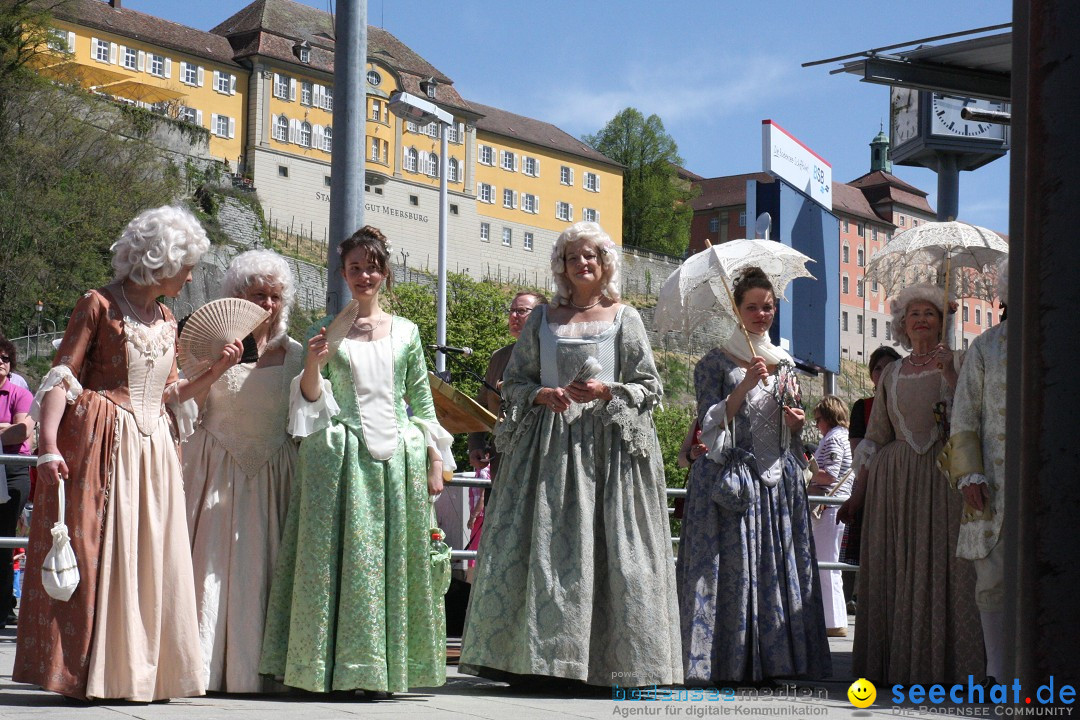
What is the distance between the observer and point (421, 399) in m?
6.71

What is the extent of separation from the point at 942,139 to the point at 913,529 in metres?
8.88

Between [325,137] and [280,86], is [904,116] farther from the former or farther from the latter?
[325,137]

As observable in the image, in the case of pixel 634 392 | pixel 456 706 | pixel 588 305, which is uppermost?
pixel 588 305

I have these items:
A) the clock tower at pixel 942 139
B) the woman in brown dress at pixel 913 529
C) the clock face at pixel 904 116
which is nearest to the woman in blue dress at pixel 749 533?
the woman in brown dress at pixel 913 529

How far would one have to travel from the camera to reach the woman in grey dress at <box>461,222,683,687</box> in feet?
20.7

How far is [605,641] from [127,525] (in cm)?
212

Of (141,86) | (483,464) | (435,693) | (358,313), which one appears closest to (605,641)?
(435,693)

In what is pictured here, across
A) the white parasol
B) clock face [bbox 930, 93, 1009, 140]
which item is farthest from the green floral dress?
clock face [bbox 930, 93, 1009, 140]

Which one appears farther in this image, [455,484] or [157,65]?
[157,65]

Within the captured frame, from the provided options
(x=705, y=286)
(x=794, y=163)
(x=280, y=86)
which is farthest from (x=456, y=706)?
(x=280, y=86)

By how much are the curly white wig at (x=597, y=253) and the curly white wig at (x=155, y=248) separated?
1752 millimetres

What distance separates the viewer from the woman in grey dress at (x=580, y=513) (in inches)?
249

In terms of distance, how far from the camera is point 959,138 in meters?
15.1

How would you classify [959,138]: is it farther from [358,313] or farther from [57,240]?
[57,240]
